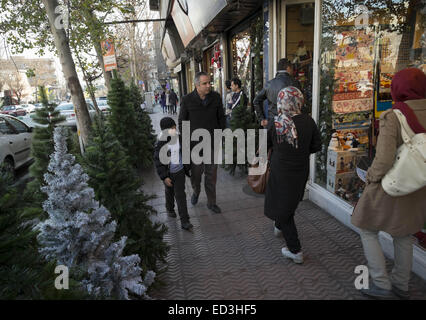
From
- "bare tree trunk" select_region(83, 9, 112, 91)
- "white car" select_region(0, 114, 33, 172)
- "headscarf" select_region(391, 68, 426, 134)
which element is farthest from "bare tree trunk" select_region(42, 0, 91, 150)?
"headscarf" select_region(391, 68, 426, 134)

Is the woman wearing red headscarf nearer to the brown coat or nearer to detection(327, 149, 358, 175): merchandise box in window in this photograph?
the brown coat

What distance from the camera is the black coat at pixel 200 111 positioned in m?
4.45

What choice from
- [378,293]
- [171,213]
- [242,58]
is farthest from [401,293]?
[242,58]

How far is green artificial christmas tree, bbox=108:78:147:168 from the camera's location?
6852 mm

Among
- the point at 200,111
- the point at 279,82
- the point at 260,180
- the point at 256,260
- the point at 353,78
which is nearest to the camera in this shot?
the point at 256,260

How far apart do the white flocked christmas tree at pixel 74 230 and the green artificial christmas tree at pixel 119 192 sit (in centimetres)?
48

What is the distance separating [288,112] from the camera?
2.83 metres

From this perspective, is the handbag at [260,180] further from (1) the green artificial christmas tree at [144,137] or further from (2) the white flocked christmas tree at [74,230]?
(1) the green artificial christmas tree at [144,137]

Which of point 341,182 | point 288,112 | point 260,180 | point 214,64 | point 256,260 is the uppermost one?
point 214,64

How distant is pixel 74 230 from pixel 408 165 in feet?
8.05

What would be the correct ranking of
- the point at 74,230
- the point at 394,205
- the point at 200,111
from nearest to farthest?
the point at 74,230, the point at 394,205, the point at 200,111

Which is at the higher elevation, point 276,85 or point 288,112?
point 276,85

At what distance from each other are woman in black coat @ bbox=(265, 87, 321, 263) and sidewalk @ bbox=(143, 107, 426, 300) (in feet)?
1.08

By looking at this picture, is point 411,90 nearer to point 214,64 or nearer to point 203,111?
point 203,111
